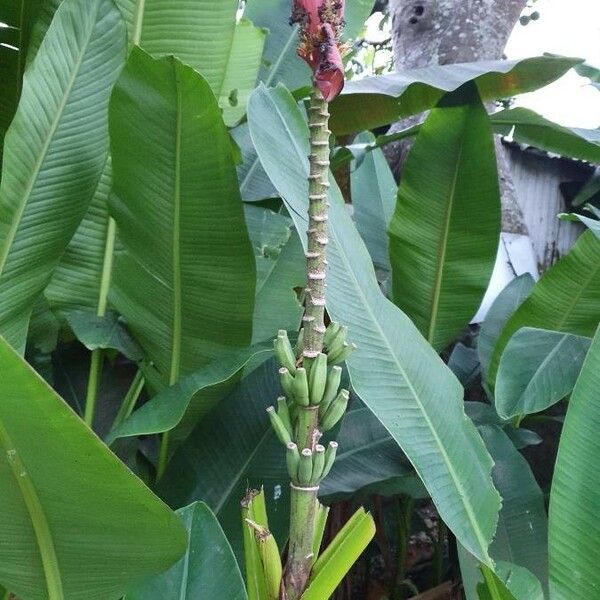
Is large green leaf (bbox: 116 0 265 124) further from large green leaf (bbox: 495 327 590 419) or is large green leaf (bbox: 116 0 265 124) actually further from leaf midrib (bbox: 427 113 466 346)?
large green leaf (bbox: 495 327 590 419)

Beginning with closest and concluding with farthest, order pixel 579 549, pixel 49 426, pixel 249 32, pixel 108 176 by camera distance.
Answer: pixel 49 426 → pixel 579 549 → pixel 108 176 → pixel 249 32

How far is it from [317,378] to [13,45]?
737mm

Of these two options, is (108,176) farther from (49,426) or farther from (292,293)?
(49,426)

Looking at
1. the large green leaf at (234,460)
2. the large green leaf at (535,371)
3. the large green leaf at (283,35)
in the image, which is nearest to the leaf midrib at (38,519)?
the large green leaf at (234,460)

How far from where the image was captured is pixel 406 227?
33.7 inches

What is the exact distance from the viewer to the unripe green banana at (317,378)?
36cm

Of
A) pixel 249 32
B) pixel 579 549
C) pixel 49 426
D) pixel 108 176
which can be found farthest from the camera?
pixel 249 32

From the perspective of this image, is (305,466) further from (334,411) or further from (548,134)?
(548,134)

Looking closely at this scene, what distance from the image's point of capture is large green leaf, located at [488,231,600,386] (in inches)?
32.8

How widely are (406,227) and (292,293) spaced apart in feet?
0.63

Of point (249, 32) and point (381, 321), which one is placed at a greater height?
point (249, 32)

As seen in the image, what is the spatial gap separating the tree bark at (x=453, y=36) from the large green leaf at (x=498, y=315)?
1.36ft

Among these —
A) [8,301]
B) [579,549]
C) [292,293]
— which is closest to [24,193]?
[8,301]

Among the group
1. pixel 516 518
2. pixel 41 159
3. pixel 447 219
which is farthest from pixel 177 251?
pixel 516 518
